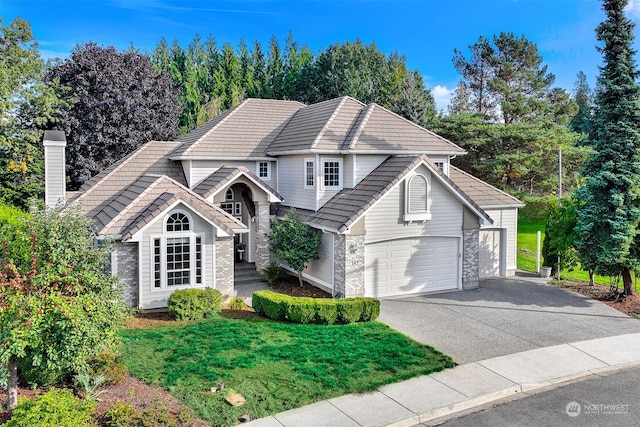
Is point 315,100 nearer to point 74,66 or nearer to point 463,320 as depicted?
point 74,66

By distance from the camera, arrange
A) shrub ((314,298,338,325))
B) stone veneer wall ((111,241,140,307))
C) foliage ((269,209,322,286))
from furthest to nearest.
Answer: foliage ((269,209,322,286)) → stone veneer wall ((111,241,140,307)) → shrub ((314,298,338,325))

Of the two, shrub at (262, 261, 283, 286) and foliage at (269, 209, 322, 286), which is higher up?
foliage at (269, 209, 322, 286)

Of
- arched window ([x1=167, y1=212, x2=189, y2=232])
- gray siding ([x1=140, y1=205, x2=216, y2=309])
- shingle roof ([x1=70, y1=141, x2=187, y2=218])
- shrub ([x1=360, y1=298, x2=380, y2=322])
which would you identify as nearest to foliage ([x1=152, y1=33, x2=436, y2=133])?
shingle roof ([x1=70, y1=141, x2=187, y2=218])

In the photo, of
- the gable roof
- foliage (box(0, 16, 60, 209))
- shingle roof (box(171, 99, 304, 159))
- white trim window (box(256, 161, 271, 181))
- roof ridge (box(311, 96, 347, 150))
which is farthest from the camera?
foliage (box(0, 16, 60, 209))

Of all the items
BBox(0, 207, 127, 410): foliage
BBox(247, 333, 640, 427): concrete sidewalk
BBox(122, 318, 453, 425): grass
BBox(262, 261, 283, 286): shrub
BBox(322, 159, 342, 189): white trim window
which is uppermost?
BBox(322, 159, 342, 189): white trim window

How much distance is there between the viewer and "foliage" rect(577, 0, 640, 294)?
17.8 meters

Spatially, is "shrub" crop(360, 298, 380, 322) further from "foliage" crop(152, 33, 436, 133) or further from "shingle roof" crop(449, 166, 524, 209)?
"foliage" crop(152, 33, 436, 133)

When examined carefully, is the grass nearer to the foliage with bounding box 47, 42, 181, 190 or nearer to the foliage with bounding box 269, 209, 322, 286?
the foliage with bounding box 269, 209, 322, 286

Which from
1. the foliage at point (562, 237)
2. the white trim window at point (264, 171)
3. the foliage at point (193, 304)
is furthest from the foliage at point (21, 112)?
the foliage at point (562, 237)

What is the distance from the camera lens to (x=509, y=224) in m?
22.7

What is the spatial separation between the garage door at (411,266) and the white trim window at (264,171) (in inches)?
294

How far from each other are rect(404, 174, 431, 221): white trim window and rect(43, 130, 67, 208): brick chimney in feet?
38.9

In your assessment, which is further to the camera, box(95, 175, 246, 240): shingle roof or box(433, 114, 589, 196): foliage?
box(433, 114, 589, 196): foliage

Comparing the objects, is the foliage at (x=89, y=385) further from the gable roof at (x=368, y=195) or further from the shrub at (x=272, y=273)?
the shrub at (x=272, y=273)
